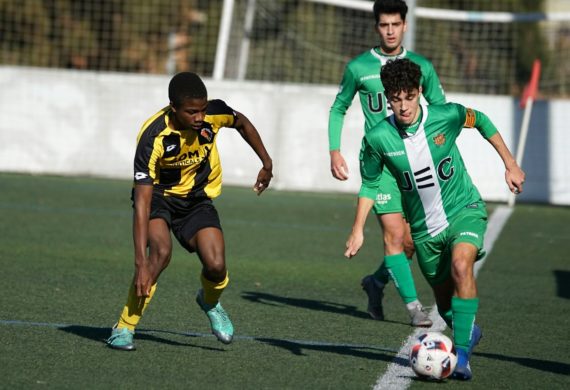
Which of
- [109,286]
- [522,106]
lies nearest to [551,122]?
[522,106]

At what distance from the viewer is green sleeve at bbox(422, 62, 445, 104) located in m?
7.93

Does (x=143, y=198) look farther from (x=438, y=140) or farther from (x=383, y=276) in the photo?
(x=383, y=276)

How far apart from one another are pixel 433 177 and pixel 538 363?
1.19 meters

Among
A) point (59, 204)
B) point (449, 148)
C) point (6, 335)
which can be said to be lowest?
point (59, 204)

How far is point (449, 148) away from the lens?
6414 mm

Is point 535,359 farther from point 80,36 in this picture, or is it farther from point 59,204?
point 80,36

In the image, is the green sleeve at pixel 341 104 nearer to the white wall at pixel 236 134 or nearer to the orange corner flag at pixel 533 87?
the orange corner flag at pixel 533 87

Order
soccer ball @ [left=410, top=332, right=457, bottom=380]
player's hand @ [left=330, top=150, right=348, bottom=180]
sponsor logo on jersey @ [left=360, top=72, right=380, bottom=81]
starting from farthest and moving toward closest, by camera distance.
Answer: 1. sponsor logo on jersey @ [left=360, top=72, right=380, bottom=81]
2. player's hand @ [left=330, top=150, right=348, bottom=180]
3. soccer ball @ [left=410, top=332, right=457, bottom=380]

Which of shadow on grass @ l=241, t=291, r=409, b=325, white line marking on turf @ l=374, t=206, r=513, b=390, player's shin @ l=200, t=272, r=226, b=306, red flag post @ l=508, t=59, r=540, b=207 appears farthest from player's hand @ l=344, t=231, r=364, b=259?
red flag post @ l=508, t=59, r=540, b=207

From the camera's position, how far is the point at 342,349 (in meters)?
6.70

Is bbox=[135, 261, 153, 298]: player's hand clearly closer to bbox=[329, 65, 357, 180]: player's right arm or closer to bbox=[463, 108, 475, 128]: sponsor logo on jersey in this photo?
bbox=[463, 108, 475, 128]: sponsor logo on jersey

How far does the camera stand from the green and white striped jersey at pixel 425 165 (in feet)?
20.9

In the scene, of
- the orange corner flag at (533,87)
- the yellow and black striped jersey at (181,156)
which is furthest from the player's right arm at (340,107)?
the orange corner flag at (533,87)

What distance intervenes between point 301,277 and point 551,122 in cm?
725
